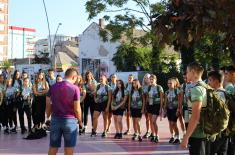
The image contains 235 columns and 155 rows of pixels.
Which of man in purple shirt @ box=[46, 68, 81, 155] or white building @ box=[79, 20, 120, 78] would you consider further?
white building @ box=[79, 20, 120, 78]

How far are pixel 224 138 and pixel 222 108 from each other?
84 centimetres

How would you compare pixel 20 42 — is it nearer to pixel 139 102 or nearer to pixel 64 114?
pixel 139 102

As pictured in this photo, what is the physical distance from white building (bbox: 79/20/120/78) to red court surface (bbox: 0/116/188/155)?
51.5m

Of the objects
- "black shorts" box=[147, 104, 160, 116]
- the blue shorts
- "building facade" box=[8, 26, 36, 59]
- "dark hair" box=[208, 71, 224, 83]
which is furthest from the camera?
"building facade" box=[8, 26, 36, 59]

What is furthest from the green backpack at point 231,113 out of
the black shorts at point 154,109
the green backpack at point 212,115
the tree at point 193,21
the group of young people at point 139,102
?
the black shorts at point 154,109

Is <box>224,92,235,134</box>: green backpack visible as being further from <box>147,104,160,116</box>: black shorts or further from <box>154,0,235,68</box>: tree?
<box>147,104,160,116</box>: black shorts

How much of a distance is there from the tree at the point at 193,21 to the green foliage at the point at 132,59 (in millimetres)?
45848

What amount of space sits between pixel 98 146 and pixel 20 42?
144 metres

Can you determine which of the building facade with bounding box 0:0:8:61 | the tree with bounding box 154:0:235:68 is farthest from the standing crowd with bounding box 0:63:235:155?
the building facade with bounding box 0:0:8:61

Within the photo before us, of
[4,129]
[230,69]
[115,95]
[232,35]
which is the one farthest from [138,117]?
[232,35]

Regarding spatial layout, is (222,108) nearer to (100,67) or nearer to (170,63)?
(170,63)

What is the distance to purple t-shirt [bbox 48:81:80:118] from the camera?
7949mm

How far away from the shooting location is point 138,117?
42.1ft

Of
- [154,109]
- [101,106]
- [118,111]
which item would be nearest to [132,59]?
[101,106]
